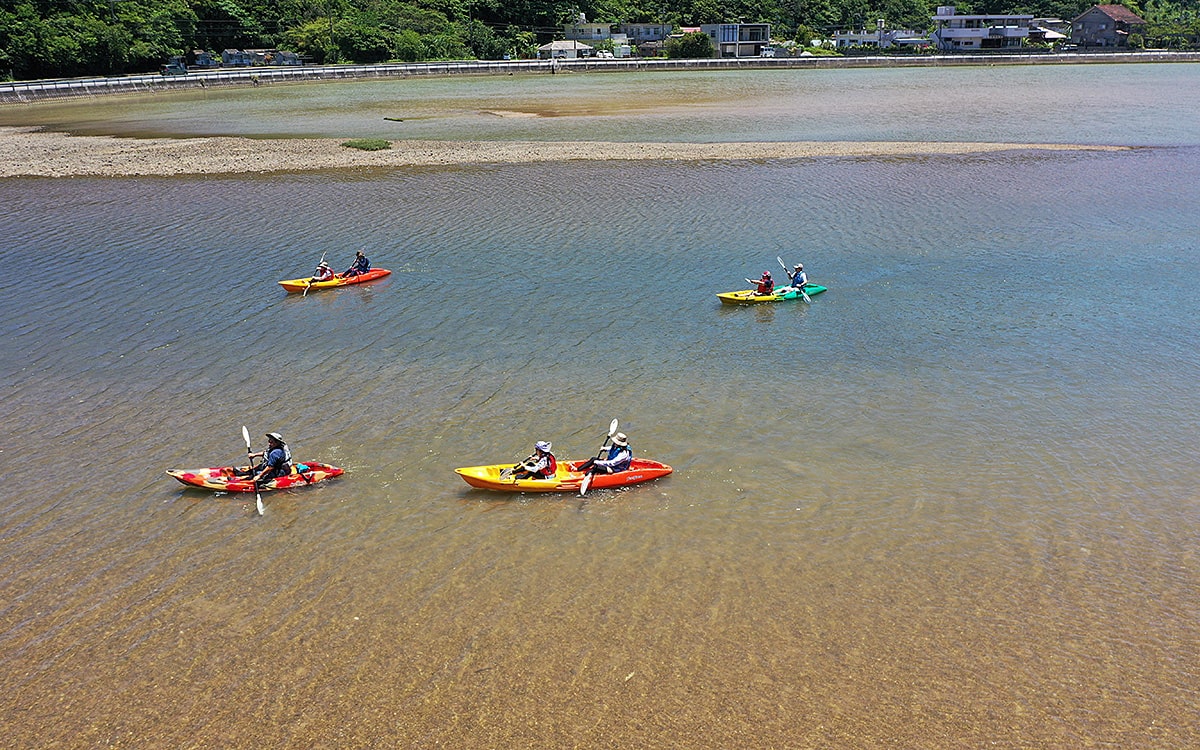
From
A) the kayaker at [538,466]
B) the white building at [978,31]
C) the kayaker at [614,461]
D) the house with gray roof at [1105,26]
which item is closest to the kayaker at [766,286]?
the kayaker at [614,461]

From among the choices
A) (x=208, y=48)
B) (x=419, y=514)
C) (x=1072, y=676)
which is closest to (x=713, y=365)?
(x=419, y=514)

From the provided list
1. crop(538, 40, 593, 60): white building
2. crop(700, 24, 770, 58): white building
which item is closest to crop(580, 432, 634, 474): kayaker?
crop(538, 40, 593, 60): white building

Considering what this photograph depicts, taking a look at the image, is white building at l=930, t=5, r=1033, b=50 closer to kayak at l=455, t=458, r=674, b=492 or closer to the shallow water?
the shallow water

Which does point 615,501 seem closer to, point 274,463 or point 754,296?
point 274,463

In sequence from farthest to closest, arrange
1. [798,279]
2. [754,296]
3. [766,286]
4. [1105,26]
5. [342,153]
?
[1105,26]
[342,153]
[798,279]
[766,286]
[754,296]

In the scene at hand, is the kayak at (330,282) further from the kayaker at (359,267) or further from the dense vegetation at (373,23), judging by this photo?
the dense vegetation at (373,23)

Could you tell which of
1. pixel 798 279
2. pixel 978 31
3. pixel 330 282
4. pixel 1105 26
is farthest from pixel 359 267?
pixel 1105 26
